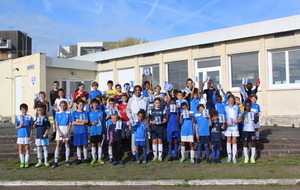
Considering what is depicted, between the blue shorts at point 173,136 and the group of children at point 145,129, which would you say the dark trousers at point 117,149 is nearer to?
the group of children at point 145,129

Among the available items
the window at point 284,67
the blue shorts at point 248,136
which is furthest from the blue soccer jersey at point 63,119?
the window at point 284,67

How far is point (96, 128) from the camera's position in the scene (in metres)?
7.47

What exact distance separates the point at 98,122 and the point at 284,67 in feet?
28.9

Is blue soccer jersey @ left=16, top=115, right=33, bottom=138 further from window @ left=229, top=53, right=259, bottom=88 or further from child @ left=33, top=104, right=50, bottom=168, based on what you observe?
window @ left=229, top=53, right=259, bottom=88

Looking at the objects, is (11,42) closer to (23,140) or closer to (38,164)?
(23,140)

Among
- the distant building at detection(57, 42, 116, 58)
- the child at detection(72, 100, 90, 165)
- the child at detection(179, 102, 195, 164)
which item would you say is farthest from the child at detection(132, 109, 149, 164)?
the distant building at detection(57, 42, 116, 58)

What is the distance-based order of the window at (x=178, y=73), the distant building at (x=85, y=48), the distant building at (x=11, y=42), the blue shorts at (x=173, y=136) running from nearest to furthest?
the blue shorts at (x=173, y=136)
the window at (x=178, y=73)
the distant building at (x=85, y=48)
the distant building at (x=11, y=42)

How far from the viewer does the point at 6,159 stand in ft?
26.2

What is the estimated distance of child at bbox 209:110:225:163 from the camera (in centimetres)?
Answer: 729

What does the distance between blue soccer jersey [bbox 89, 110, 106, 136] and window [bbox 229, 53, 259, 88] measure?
7858 mm

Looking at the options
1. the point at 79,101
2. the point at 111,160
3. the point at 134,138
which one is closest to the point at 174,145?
the point at 134,138

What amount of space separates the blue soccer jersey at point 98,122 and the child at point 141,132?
0.90m

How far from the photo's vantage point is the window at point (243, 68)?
12594 millimetres

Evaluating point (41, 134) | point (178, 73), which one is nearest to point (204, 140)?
point (41, 134)
